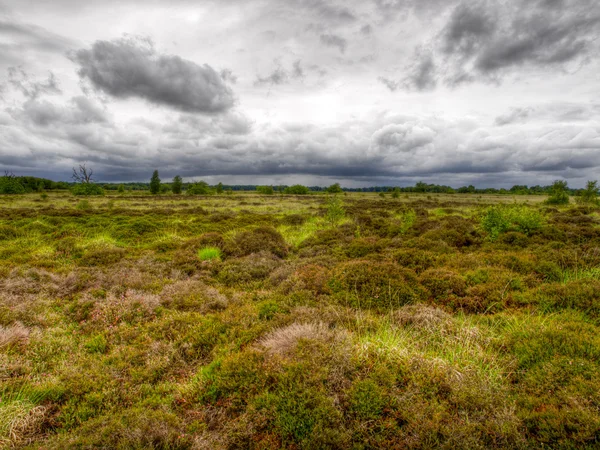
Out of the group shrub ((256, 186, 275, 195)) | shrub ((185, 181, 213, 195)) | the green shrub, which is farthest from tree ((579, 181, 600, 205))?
shrub ((185, 181, 213, 195))

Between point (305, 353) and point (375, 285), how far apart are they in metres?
3.89

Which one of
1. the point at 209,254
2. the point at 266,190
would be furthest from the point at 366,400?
the point at 266,190

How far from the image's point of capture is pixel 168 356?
5273 millimetres

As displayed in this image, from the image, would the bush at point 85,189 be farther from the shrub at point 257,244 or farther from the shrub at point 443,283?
the shrub at point 443,283

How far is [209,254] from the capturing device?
11781 millimetres

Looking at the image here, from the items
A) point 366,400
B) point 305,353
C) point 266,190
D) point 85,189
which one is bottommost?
point 366,400

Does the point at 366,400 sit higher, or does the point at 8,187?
the point at 8,187

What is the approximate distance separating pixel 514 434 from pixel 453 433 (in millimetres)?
677

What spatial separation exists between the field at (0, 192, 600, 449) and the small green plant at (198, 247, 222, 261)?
0.84 m

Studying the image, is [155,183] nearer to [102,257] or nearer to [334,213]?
[334,213]

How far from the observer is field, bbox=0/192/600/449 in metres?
3.46

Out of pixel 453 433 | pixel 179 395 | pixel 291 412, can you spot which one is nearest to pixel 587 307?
pixel 453 433

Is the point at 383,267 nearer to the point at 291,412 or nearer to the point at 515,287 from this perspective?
the point at 515,287

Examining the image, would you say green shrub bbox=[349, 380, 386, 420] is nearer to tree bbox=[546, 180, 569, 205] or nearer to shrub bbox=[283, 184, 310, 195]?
tree bbox=[546, 180, 569, 205]
